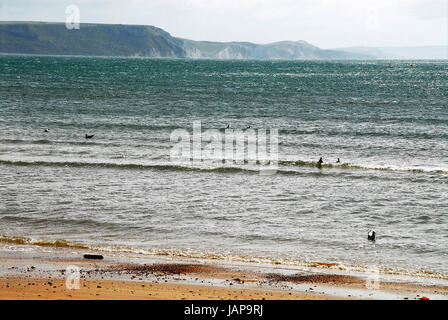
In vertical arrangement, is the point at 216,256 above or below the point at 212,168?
below

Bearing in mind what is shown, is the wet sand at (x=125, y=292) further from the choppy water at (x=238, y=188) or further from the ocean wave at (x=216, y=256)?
the choppy water at (x=238, y=188)

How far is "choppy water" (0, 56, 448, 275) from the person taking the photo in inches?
837

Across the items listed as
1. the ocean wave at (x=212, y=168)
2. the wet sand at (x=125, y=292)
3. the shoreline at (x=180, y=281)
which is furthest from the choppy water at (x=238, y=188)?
the wet sand at (x=125, y=292)

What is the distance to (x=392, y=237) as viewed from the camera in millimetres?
21828

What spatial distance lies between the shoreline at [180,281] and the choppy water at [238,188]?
177 cm

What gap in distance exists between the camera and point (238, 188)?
3000 cm

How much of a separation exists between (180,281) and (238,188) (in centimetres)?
1391

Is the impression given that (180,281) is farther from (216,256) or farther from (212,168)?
(212,168)

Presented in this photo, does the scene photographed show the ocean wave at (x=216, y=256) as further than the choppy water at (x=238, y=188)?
No

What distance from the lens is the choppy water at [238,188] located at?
837 inches

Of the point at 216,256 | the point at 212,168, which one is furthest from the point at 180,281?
the point at 212,168

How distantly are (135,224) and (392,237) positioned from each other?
34.4 ft
